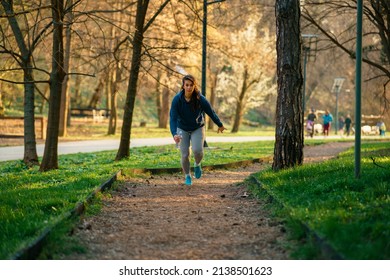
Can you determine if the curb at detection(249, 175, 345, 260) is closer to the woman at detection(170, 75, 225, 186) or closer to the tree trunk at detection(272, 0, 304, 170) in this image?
the woman at detection(170, 75, 225, 186)

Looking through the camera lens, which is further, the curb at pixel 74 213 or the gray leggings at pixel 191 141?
the gray leggings at pixel 191 141

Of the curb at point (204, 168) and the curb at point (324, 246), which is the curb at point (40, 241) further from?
the curb at point (204, 168)

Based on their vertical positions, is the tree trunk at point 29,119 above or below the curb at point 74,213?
above

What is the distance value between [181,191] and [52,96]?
4613 millimetres

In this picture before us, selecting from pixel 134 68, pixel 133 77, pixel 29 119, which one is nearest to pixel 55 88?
pixel 29 119

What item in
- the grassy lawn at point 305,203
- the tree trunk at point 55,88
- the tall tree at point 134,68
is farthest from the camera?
the tall tree at point 134,68

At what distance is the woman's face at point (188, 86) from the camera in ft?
37.0

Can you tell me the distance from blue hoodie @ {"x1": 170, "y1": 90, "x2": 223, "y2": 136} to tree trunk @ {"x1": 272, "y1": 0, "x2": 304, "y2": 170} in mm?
1550

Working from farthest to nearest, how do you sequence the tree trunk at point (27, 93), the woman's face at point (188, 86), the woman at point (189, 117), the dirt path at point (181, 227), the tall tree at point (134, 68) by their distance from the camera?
the tall tree at point (134, 68)
the tree trunk at point (27, 93)
the woman at point (189, 117)
the woman's face at point (188, 86)
the dirt path at point (181, 227)

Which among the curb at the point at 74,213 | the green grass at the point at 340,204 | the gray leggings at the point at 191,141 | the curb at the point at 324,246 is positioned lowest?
the curb at the point at 74,213

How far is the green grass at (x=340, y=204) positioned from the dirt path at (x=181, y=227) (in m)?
0.41

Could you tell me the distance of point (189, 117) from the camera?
466 inches

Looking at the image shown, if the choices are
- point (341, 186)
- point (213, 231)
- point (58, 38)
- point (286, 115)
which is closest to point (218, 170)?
point (286, 115)

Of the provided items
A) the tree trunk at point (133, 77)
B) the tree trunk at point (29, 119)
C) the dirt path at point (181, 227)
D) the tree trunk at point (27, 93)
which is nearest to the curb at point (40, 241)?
the dirt path at point (181, 227)
